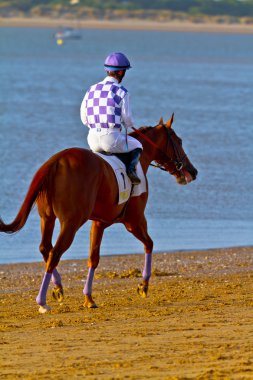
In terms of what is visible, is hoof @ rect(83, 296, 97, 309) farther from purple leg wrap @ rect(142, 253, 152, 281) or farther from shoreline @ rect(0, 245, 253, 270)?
shoreline @ rect(0, 245, 253, 270)

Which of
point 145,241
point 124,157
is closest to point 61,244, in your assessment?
point 124,157

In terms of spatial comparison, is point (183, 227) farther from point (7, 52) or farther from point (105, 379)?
point (7, 52)

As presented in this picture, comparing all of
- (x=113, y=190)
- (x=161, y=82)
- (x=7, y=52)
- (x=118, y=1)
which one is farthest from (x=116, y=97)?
(x=118, y=1)

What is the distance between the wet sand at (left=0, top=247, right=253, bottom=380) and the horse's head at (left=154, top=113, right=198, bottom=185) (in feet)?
4.00

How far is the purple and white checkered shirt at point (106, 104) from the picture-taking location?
11.5 m

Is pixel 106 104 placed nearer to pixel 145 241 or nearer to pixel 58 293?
pixel 145 241

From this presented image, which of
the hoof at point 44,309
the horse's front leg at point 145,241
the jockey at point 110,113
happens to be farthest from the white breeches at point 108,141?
the hoof at point 44,309

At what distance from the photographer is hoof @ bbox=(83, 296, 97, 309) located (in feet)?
37.9

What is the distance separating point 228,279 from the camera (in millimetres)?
13953

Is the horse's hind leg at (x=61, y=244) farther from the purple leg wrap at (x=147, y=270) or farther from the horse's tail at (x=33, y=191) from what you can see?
the purple leg wrap at (x=147, y=270)

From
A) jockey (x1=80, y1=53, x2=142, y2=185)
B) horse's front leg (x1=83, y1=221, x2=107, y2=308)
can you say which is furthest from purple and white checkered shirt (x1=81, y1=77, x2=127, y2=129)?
horse's front leg (x1=83, y1=221, x2=107, y2=308)

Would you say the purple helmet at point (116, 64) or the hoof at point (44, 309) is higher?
the purple helmet at point (116, 64)

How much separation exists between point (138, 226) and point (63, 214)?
4.73ft

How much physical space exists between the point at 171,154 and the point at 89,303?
81.3 inches
